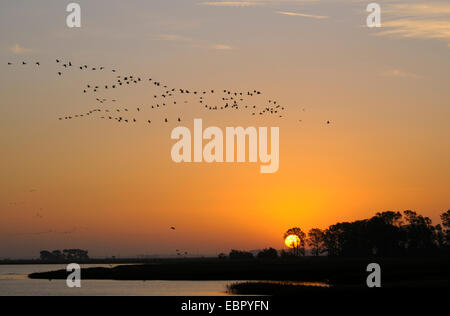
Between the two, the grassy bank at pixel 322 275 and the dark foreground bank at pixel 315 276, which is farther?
the grassy bank at pixel 322 275

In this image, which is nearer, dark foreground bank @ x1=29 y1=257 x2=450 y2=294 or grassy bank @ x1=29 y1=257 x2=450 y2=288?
dark foreground bank @ x1=29 y1=257 x2=450 y2=294

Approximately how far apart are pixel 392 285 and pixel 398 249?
124690 mm

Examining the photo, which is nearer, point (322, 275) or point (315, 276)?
point (315, 276)

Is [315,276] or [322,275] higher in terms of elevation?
[322,275]
